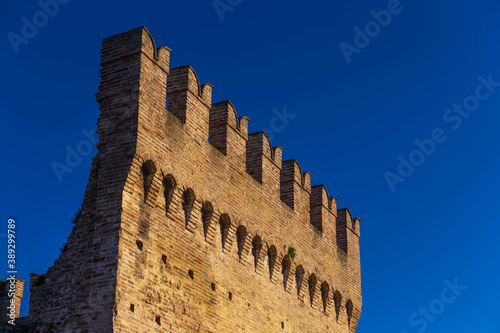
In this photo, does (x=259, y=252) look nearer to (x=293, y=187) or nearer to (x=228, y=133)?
(x=228, y=133)

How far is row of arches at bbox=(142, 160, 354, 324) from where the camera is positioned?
602 inches

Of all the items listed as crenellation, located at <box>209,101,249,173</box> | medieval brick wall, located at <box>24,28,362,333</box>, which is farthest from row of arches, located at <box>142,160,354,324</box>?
crenellation, located at <box>209,101,249,173</box>

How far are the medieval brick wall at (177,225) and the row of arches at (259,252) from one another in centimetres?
3

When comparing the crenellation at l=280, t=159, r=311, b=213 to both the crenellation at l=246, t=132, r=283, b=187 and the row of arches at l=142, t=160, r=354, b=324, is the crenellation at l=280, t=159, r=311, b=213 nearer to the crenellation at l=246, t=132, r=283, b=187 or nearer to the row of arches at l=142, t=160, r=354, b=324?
the crenellation at l=246, t=132, r=283, b=187

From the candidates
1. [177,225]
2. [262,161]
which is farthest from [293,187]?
[177,225]

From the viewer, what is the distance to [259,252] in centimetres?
1828

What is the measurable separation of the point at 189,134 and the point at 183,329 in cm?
429

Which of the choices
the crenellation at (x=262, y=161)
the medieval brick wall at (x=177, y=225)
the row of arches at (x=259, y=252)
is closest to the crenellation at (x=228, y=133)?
the medieval brick wall at (x=177, y=225)

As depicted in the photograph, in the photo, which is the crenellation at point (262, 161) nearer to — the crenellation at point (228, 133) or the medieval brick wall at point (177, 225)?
the medieval brick wall at point (177, 225)

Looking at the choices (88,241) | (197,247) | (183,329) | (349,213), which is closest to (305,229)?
(349,213)

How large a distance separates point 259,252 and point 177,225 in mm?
3540

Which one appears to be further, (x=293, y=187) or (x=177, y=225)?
(x=293, y=187)

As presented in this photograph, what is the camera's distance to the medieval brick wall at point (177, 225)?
13445mm

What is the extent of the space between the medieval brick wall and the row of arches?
3 cm
